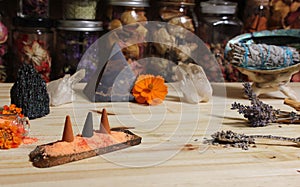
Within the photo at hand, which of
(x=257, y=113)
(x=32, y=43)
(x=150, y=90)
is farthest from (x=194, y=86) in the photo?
(x=32, y=43)

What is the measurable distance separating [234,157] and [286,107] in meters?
0.37

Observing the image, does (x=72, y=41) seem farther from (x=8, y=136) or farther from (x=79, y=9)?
(x=8, y=136)

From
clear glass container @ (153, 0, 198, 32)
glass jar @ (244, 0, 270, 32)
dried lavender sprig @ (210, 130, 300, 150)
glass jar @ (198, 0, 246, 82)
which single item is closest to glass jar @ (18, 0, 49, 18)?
clear glass container @ (153, 0, 198, 32)

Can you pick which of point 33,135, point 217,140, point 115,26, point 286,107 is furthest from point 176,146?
point 115,26

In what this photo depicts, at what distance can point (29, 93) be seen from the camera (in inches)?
32.4

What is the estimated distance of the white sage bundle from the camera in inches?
40.8

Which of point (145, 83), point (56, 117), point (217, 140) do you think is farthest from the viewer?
point (145, 83)

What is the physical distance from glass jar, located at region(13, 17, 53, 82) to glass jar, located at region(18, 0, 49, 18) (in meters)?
0.02

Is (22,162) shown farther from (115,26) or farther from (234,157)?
(115,26)

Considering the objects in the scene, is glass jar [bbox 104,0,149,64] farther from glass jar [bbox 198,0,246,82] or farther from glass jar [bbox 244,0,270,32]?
glass jar [bbox 244,0,270,32]

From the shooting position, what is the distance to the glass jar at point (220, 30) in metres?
1.26

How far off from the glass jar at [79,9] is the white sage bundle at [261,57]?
14.5 inches

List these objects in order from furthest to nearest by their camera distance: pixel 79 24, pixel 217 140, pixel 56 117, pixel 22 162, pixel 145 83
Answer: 1. pixel 79 24
2. pixel 145 83
3. pixel 56 117
4. pixel 217 140
5. pixel 22 162

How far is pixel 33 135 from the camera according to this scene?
2.37 feet
